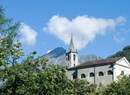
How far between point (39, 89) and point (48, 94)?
1.42m

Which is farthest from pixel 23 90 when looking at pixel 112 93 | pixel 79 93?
pixel 79 93

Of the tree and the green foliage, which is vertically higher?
the green foliage

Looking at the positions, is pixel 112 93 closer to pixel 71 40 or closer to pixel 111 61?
pixel 111 61

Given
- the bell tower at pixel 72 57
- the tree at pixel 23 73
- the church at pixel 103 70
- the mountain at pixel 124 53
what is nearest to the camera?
the tree at pixel 23 73

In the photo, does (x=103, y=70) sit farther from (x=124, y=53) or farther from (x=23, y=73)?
(x=23, y=73)

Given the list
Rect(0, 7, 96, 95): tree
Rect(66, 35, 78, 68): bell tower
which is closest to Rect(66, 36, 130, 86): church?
Rect(66, 35, 78, 68): bell tower

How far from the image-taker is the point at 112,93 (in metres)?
57.2

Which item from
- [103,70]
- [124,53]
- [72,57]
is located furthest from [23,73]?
[124,53]

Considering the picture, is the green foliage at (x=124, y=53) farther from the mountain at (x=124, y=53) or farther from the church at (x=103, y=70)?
the church at (x=103, y=70)

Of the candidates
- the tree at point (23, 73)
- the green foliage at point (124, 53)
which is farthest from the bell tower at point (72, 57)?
the tree at point (23, 73)

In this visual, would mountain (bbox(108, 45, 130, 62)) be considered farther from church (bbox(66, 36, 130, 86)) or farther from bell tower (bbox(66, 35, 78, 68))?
church (bbox(66, 36, 130, 86))

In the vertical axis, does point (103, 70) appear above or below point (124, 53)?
below

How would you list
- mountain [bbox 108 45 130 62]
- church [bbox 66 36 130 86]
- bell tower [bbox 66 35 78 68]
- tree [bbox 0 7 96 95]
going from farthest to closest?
mountain [bbox 108 45 130 62]
bell tower [bbox 66 35 78 68]
church [bbox 66 36 130 86]
tree [bbox 0 7 96 95]

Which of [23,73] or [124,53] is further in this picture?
[124,53]
